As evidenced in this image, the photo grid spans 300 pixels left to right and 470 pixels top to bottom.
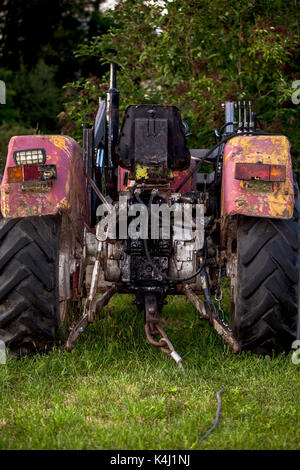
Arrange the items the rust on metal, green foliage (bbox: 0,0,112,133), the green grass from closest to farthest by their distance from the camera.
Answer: the green grass, the rust on metal, green foliage (bbox: 0,0,112,133)

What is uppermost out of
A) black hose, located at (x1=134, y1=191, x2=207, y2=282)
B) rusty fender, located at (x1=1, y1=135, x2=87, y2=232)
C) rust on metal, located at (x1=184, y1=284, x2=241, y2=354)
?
rusty fender, located at (x1=1, y1=135, x2=87, y2=232)

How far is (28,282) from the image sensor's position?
357 centimetres

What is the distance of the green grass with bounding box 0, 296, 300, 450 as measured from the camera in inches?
105

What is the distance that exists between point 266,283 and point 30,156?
1500 mm

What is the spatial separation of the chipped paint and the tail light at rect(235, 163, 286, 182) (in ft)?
0.22

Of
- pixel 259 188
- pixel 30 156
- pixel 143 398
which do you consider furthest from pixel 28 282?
pixel 259 188

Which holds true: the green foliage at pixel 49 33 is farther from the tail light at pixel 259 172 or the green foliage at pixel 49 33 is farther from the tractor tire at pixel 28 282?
the tail light at pixel 259 172

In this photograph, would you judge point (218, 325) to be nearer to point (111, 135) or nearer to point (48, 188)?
point (48, 188)

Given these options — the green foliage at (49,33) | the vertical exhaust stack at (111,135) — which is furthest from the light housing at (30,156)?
the green foliage at (49,33)

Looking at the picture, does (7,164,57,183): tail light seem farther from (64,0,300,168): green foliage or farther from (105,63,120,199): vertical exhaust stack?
(64,0,300,168): green foliage

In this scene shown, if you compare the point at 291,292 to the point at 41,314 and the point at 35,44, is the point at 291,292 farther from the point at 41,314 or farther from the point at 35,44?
the point at 35,44

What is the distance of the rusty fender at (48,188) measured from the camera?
3514mm

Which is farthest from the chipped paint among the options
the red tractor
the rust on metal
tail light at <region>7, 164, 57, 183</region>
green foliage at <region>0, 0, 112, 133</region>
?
green foliage at <region>0, 0, 112, 133</region>

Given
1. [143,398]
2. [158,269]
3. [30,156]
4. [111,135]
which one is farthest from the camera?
[111,135]
